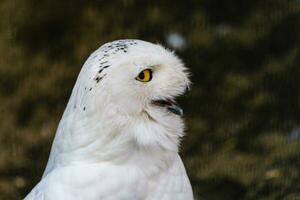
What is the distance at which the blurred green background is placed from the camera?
12.3 feet

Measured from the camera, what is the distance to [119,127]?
7.19 feet

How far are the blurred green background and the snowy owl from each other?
1.50 meters

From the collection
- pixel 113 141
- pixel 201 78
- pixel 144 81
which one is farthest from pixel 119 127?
pixel 201 78

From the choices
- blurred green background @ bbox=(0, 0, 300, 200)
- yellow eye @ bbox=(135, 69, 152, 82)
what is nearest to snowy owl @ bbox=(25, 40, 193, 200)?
A: yellow eye @ bbox=(135, 69, 152, 82)

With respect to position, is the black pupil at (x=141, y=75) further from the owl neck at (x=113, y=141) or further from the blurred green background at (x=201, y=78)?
the blurred green background at (x=201, y=78)

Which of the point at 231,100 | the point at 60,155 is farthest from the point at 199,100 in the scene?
the point at 60,155

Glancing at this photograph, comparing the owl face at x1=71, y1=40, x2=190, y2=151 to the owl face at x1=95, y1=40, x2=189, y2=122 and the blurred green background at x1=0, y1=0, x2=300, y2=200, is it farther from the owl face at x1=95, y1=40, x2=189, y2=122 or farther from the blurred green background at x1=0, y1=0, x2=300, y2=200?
the blurred green background at x1=0, y1=0, x2=300, y2=200

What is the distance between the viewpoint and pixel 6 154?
3834 millimetres

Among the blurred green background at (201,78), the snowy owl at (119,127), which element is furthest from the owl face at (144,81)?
the blurred green background at (201,78)

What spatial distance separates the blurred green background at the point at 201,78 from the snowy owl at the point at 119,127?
1.50 m

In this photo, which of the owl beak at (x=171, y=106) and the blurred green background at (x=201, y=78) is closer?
the owl beak at (x=171, y=106)

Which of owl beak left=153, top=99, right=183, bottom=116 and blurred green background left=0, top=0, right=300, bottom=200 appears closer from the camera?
owl beak left=153, top=99, right=183, bottom=116

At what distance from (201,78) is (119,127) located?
A: 1.63 m

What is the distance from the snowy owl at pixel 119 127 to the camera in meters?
2.17
